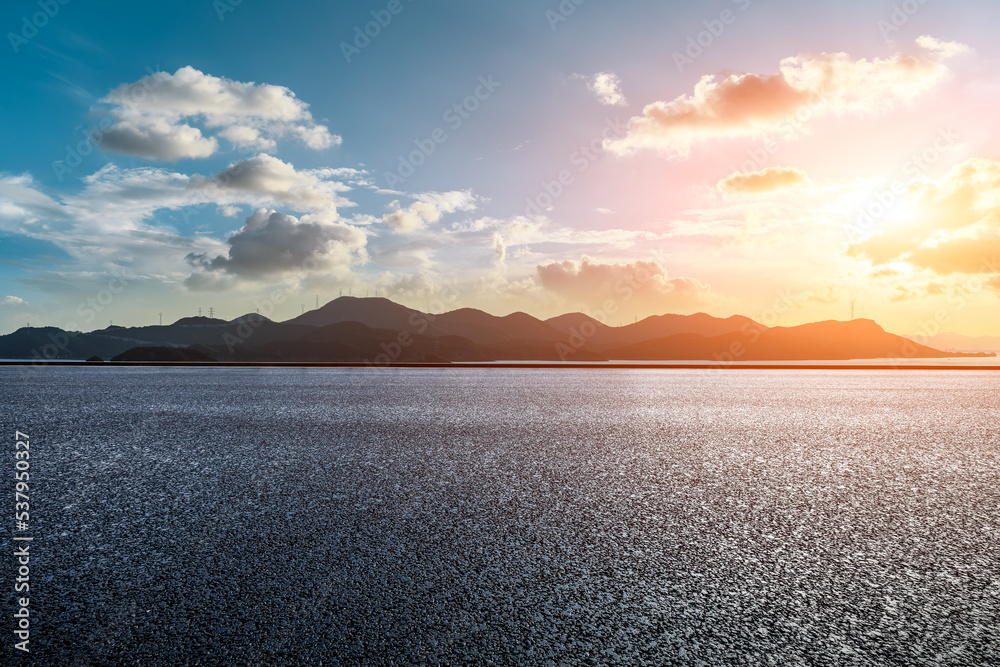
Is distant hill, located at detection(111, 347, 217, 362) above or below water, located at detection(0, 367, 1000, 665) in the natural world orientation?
above

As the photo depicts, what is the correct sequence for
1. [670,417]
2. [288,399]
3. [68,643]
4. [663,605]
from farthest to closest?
[288,399] < [670,417] < [663,605] < [68,643]

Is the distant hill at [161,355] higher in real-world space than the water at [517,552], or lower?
higher

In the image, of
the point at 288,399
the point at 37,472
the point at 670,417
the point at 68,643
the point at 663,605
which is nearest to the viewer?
the point at 68,643

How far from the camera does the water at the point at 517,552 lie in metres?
4.73

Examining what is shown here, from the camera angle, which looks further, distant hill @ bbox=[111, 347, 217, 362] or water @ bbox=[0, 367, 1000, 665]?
distant hill @ bbox=[111, 347, 217, 362]

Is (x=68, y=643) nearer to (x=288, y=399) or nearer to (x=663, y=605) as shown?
(x=663, y=605)

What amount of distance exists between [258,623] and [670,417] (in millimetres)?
19350

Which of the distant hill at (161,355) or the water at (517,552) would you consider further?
the distant hill at (161,355)

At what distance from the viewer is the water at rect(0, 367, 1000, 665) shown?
15.5 feet

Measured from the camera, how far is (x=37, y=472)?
1206cm

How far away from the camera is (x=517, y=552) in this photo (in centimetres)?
683

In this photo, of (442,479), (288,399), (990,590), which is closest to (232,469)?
(442,479)

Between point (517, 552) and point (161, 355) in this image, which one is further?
point (161, 355)

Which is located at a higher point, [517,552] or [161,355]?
[161,355]
